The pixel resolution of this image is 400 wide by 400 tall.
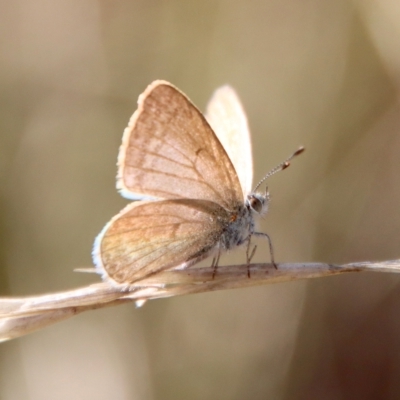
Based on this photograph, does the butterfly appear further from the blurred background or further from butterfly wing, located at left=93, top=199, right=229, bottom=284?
the blurred background

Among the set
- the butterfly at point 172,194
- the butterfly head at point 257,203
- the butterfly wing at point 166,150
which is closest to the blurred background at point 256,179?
the butterfly head at point 257,203

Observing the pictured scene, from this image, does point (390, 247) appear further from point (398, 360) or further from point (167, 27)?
point (167, 27)

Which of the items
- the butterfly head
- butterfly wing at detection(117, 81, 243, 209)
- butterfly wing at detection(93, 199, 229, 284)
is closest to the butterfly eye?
the butterfly head

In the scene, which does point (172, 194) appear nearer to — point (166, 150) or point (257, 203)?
point (166, 150)

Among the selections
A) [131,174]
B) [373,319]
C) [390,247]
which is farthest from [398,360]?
[131,174]

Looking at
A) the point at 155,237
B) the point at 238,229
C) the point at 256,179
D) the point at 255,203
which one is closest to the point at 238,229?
the point at 238,229
